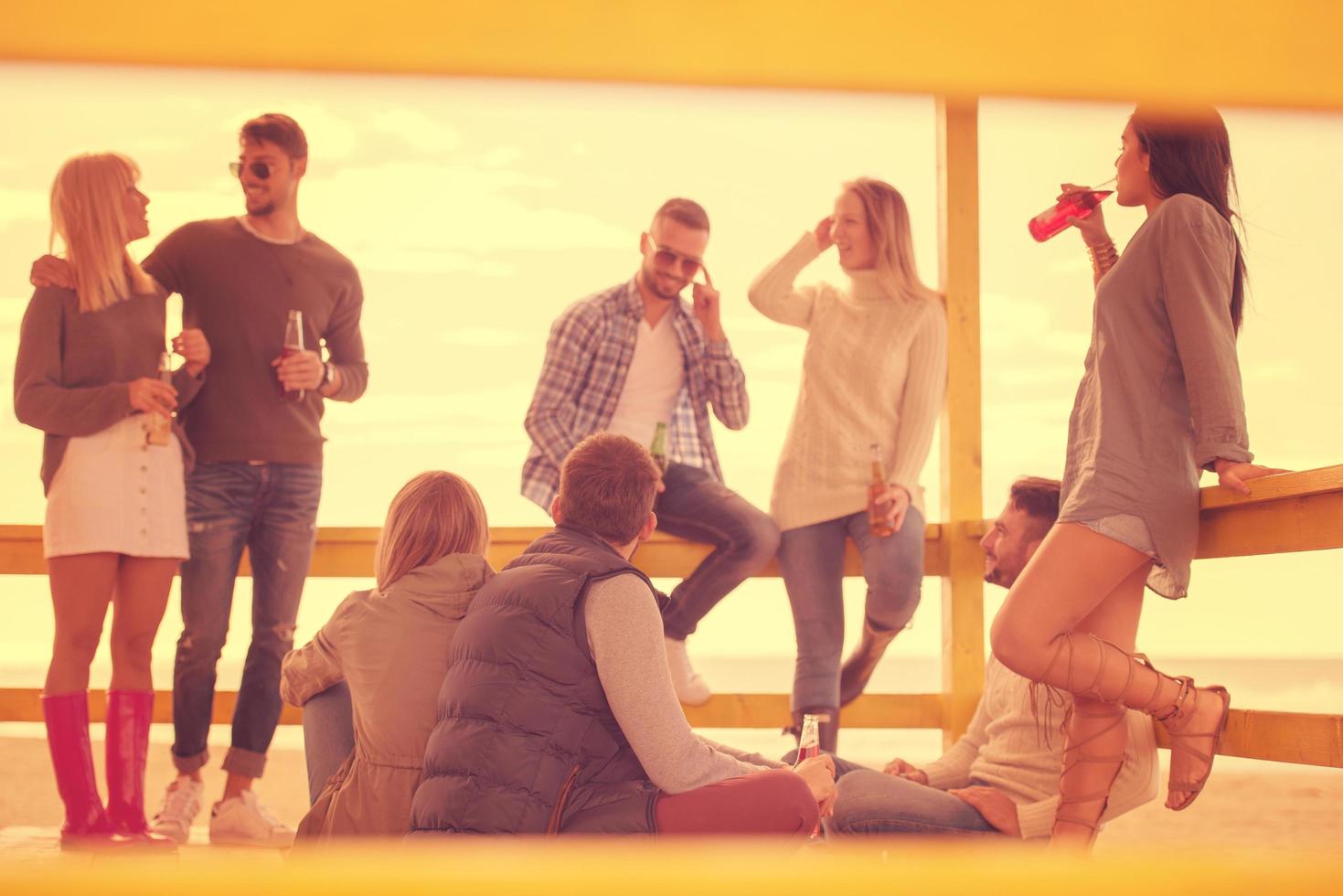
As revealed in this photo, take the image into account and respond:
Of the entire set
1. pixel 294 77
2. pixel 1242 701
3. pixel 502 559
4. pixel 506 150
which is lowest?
pixel 1242 701

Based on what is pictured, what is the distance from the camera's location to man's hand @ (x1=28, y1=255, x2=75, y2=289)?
2893 millimetres

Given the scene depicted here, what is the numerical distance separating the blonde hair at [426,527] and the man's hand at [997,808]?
1166 millimetres

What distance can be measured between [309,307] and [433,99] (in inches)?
115

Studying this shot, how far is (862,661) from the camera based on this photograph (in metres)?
3.58

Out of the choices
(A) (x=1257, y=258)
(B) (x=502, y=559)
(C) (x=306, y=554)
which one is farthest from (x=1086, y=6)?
(B) (x=502, y=559)

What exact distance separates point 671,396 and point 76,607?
1.56m

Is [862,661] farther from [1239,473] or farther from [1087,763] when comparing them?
[1239,473]

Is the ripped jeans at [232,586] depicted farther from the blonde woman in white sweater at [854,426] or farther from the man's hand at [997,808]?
the man's hand at [997,808]

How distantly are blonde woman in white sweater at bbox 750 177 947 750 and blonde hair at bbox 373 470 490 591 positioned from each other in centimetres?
121

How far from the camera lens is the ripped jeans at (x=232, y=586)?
306 cm

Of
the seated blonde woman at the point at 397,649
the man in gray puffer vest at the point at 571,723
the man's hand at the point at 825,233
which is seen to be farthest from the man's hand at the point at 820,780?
the man's hand at the point at 825,233

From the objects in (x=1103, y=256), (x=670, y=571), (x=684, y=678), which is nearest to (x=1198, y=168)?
(x=1103, y=256)

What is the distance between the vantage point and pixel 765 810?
2207mm

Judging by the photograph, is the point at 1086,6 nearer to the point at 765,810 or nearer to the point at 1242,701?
the point at 765,810
